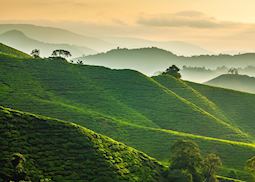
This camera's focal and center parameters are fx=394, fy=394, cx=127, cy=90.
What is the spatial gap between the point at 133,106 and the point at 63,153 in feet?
272

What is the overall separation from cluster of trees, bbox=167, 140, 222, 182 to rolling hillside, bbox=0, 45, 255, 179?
14.7 meters

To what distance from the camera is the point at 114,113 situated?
13400 cm

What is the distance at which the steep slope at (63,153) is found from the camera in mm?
62031

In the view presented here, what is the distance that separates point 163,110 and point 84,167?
82738 millimetres

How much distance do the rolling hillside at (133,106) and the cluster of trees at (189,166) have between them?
1474 centimetres

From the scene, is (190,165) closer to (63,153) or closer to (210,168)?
(210,168)

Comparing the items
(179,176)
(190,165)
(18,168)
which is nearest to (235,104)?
(190,165)

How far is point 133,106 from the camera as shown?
148375mm

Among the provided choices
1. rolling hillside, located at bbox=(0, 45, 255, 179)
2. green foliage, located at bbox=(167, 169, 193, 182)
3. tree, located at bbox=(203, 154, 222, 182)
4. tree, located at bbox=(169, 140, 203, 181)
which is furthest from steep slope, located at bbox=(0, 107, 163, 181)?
rolling hillside, located at bbox=(0, 45, 255, 179)

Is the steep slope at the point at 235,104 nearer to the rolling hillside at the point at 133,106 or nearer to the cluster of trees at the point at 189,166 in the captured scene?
the rolling hillside at the point at 133,106

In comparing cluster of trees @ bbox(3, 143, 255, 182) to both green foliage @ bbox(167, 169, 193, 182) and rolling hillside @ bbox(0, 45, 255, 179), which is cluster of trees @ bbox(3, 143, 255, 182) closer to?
green foliage @ bbox(167, 169, 193, 182)

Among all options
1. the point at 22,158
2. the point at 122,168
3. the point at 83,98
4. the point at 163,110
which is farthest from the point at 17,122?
the point at 163,110

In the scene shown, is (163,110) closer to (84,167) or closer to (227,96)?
(227,96)

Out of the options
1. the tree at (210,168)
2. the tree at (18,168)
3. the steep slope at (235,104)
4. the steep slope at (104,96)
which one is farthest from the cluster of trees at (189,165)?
the steep slope at (235,104)
